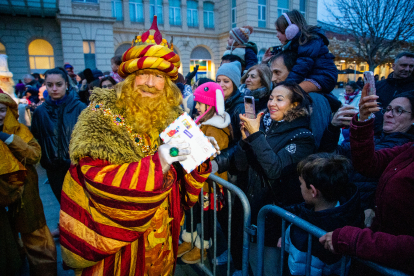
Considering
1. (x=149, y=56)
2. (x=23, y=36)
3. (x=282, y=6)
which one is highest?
(x=282, y=6)

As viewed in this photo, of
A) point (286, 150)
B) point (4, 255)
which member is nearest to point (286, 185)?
point (286, 150)

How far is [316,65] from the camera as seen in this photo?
3.01 m

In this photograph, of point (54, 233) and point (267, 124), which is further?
point (54, 233)

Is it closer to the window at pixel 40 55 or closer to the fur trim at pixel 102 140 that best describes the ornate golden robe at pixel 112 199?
the fur trim at pixel 102 140

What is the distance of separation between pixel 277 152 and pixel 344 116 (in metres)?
0.63

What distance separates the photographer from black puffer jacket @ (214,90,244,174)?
259cm

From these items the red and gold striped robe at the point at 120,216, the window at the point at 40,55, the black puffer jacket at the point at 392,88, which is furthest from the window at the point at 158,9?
the red and gold striped robe at the point at 120,216

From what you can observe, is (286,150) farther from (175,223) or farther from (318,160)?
(175,223)

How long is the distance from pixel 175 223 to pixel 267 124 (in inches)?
56.1

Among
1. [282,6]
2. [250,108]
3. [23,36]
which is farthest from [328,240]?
[282,6]

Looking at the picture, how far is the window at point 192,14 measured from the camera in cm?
2325

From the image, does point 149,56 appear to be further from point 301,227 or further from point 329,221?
point 329,221

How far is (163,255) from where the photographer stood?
6.18 ft

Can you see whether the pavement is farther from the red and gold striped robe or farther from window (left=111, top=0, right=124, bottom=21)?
window (left=111, top=0, right=124, bottom=21)
